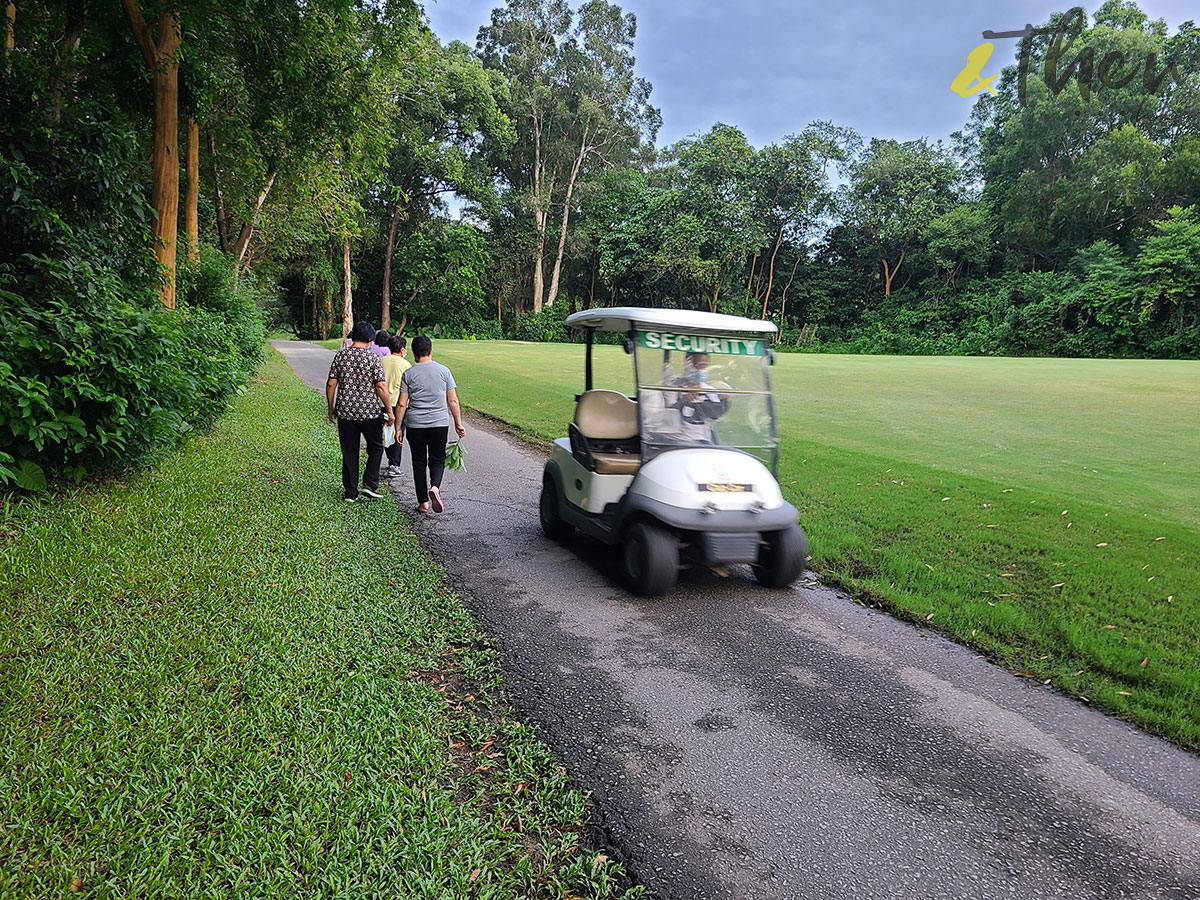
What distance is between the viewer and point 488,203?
47906mm

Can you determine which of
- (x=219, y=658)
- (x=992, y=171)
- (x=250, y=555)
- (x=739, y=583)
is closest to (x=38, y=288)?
(x=250, y=555)

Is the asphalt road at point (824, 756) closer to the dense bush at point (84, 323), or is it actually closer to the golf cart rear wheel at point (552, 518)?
the golf cart rear wheel at point (552, 518)

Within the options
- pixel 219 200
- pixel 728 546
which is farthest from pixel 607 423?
pixel 219 200

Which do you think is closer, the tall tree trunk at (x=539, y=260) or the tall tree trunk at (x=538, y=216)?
the tall tree trunk at (x=538, y=216)

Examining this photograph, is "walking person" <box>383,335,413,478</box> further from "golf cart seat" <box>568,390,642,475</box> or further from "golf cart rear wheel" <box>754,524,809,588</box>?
"golf cart rear wheel" <box>754,524,809,588</box>

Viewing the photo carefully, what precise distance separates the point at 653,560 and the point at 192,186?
14.6 meters

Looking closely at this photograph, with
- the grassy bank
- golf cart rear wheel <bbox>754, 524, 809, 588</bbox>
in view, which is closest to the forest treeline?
the grassy bank

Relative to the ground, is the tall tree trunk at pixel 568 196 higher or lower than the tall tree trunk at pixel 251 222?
higher

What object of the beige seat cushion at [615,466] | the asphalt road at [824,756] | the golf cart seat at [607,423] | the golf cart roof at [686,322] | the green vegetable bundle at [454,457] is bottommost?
the asphalt road at [824,756]

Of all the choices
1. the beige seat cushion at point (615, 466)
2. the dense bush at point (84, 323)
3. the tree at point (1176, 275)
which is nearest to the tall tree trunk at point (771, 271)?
the tree at point (1176, 275)

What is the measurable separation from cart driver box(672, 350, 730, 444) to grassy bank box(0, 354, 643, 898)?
2289mm

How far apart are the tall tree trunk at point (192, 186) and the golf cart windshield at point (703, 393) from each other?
38.2ft

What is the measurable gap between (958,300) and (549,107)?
3312cm

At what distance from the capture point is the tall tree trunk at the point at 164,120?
375 inches
